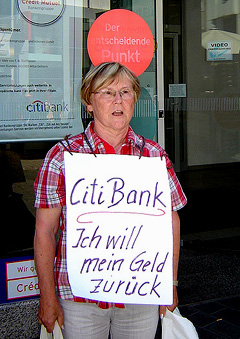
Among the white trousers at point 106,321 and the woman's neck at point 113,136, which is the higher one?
Result: the woman's neck at point 113,136

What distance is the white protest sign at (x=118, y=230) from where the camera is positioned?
1.96 meters

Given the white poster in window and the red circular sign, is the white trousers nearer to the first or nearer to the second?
the white poster in window

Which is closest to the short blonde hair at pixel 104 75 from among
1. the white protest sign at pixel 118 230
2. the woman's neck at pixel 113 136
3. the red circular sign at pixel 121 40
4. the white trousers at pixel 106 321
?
the woman's neck at pixel 113 136

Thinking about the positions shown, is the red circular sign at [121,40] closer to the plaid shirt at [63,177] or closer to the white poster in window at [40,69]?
the white poster in window at [40,69]

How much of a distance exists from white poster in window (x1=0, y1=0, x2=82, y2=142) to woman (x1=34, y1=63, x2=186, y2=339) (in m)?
1.77

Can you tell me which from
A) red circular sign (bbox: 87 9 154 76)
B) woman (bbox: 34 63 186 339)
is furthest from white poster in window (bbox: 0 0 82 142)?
woman (bbox: 34 63 186 339)

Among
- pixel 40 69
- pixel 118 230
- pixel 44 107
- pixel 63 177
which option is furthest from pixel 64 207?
pixel 40 69

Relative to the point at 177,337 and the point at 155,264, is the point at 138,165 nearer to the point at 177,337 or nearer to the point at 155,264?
the point at 155,264

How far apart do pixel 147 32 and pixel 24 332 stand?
2685 millimetres

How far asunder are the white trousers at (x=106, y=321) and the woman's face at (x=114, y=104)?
2.65ft

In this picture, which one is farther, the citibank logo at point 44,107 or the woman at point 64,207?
the citibank logo at point 44,107

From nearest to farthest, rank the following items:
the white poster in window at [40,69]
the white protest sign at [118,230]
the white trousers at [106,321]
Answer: the white protest sign at [118,230], the white trousers at [106,321], the white poster in window at [40,69]

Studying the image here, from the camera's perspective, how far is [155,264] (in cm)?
201

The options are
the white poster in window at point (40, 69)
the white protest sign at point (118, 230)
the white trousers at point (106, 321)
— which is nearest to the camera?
the white protest sign at point (118, 230)
